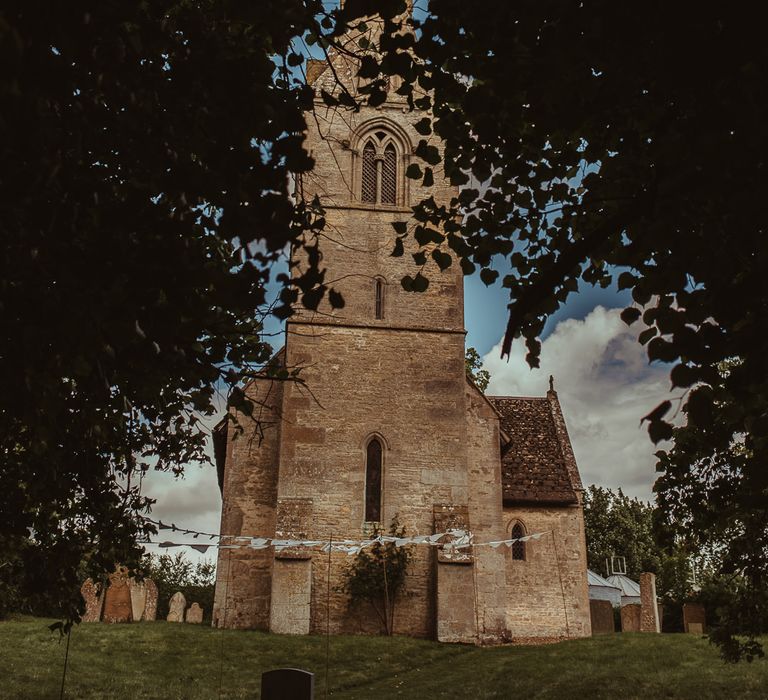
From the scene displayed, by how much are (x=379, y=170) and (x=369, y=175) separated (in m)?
0.32

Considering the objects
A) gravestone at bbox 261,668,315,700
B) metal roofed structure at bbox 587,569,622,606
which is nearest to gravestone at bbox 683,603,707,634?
metal roofed structure at bbox 587,569,622,606

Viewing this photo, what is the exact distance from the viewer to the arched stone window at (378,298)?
20.7 meters

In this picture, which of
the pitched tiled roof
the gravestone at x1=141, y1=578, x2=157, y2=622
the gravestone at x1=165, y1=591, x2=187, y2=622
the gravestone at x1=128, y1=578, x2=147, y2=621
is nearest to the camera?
the gravestone at x1=128, y1=578, x2=147, y2=621

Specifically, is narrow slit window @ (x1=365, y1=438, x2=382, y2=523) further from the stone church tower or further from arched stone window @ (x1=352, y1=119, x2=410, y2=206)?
arched stone window @ (x1=352, y1=119, x2=410, y2=206)

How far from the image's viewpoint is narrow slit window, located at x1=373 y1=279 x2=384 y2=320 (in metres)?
20.7

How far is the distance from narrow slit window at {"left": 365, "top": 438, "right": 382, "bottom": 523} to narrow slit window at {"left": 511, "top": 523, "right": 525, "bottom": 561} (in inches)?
209

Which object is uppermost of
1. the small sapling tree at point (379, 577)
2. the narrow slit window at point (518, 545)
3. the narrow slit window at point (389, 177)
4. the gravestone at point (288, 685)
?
the narrow slit window at point (389, 177)

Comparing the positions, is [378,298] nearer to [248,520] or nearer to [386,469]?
[386,469]

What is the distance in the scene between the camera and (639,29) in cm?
383

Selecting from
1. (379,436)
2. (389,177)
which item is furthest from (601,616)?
(389,177)

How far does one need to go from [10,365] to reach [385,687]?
11500mm

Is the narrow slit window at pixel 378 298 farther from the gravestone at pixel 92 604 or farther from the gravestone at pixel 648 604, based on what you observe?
the gravestone at pixel 648 604

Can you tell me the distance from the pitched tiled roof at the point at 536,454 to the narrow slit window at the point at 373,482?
458cm

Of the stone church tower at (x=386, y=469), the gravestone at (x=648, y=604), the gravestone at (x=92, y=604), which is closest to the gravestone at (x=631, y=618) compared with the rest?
the gravestone at (x=648, y=604)
